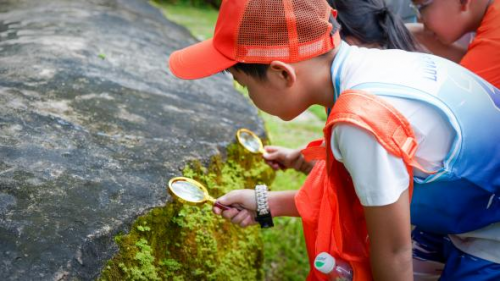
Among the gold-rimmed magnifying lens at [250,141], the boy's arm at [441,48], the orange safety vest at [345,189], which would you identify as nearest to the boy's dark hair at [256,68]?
the orange safety vest at [345,189]

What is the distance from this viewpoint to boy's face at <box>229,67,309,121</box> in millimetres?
1771

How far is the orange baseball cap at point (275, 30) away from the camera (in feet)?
5.45

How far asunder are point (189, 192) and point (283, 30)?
83cm

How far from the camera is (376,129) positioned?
1.46 metres

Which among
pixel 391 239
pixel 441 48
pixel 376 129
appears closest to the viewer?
pixel 376 129

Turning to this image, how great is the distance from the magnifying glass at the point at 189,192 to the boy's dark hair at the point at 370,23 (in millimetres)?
1163

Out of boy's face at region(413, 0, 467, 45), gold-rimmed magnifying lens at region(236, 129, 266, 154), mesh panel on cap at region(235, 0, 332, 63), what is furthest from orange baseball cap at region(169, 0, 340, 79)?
boy's face at region(413, 0, 467, 45)

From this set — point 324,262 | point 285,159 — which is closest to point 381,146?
point 324,262

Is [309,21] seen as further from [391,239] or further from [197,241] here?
[197,241]

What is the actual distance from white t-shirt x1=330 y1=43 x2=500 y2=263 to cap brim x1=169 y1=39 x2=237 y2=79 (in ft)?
1.31

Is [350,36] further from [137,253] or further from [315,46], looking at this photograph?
[137,253]

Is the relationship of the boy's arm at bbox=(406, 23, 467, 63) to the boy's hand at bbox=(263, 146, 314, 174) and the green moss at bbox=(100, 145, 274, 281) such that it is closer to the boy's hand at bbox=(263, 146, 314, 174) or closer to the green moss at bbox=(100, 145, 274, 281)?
the boy's hand at bbox=(263, 146, 314, 174)

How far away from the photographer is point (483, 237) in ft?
6.04

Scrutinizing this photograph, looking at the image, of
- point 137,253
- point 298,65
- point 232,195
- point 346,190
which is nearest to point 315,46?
point 298,65
